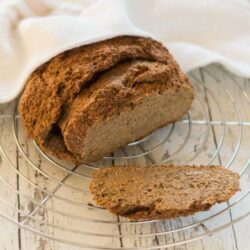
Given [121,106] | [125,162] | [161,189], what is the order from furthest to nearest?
[125,162], [121,106], [161,189]

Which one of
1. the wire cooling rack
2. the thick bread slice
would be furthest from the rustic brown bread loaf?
the wire cooling rack

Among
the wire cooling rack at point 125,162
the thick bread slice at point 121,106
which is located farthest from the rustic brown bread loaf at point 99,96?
the wire cooling rack at point 125,162

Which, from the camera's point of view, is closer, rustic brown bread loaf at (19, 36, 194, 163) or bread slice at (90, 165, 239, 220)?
bread slice at (90, 165, 239, 220)

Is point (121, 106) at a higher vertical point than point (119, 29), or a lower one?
lower

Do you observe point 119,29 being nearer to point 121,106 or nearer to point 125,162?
point 121,106

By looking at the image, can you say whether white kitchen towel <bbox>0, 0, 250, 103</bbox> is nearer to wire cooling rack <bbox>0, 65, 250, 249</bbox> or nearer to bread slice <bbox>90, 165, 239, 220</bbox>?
wire cooling rack <bbox>0, 65, 250, 249</bbox>

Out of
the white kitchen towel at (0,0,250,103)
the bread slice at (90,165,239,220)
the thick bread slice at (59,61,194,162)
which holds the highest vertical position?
the white kitchen towel at (0,0,250,103)

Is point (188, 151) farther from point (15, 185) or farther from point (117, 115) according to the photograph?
point (15, 185)

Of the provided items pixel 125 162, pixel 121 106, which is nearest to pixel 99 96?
pixel 121 106
